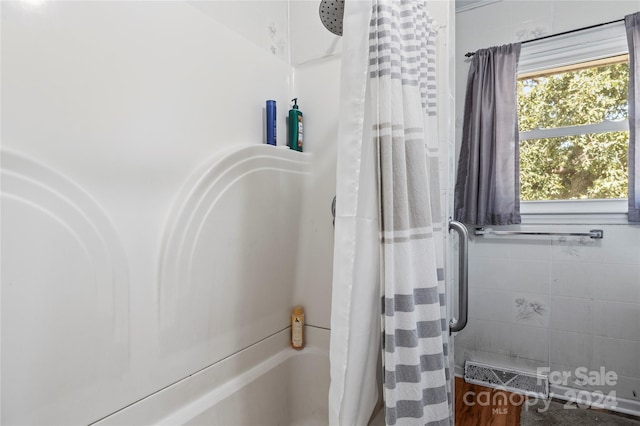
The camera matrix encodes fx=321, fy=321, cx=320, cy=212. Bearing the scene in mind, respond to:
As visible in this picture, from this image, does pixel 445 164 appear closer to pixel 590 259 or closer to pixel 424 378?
pixel 424 378

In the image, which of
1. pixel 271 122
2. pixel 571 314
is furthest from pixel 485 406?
pixel 271 122

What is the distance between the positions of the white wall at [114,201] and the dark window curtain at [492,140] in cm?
151

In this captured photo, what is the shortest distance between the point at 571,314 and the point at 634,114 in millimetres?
1172

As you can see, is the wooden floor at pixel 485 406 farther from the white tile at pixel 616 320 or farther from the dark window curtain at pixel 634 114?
the dark window curtain at pixel 634 114

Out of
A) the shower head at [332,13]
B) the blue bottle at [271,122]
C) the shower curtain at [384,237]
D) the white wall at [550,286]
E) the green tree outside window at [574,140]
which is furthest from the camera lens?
the green tree outside window at [574,140]

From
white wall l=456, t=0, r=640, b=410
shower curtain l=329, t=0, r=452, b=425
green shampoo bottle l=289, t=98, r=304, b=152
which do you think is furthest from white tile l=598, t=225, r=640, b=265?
green shampoo bottle l=289, t=98, r=304, b=152

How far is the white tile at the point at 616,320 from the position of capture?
1.78 m

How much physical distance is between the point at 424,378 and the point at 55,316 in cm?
91

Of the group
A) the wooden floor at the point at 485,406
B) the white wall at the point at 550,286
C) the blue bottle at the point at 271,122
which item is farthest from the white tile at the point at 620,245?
the blue bottle at the point at 271,122

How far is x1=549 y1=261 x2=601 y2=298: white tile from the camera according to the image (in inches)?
73.9

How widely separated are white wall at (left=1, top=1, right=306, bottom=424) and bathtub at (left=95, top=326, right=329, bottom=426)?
4 cm

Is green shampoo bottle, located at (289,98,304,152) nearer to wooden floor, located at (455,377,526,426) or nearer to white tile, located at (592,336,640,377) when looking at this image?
wooden floor, located at (455,377,526,426)

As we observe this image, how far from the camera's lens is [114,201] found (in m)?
0.81

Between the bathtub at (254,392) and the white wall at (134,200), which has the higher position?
the white wall at (134,200)
